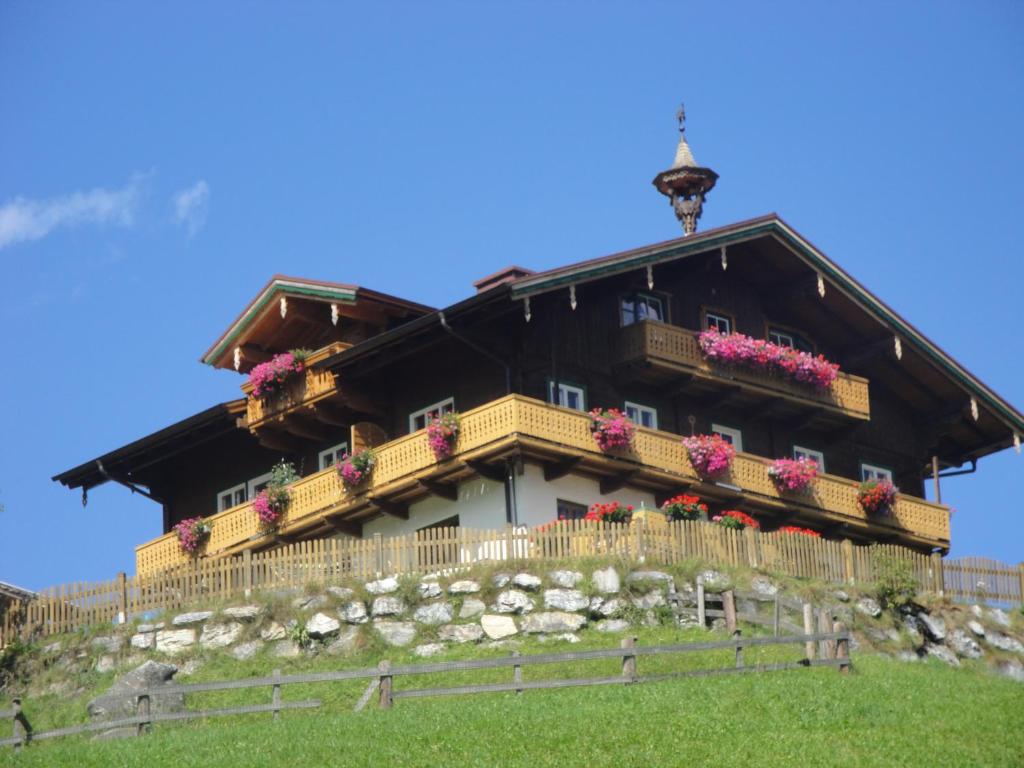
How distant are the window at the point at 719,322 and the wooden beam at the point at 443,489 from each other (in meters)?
8.18

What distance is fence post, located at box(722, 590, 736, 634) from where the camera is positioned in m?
39.9

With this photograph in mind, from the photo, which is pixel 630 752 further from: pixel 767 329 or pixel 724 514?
pixel 767 329

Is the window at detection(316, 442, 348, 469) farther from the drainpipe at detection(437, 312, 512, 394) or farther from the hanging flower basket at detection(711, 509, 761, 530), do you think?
the hanging flower basket at detection(711, 509, 761, 530)

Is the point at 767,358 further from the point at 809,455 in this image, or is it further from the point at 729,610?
the point at 729,610

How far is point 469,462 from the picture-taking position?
144 ft

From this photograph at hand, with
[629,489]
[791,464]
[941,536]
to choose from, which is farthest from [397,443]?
[941,536]

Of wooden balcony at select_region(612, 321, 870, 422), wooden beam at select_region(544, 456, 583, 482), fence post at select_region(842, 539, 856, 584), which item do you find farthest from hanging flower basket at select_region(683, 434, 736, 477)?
fence post at select_region(842, 539, 856, 584)

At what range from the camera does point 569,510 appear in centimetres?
4506

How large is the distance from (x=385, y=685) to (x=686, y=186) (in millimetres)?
23653

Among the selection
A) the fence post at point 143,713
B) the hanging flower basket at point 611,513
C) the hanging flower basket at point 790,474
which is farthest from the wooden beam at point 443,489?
the fence post at point 143,713

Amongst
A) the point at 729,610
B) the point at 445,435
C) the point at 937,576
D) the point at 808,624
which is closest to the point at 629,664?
the point at 808,624

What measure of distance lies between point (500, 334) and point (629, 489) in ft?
14.7

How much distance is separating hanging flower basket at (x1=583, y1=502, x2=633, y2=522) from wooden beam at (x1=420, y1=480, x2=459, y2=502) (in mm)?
3592

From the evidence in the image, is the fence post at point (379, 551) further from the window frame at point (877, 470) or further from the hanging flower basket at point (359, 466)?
the window frame at point (877, 470)
